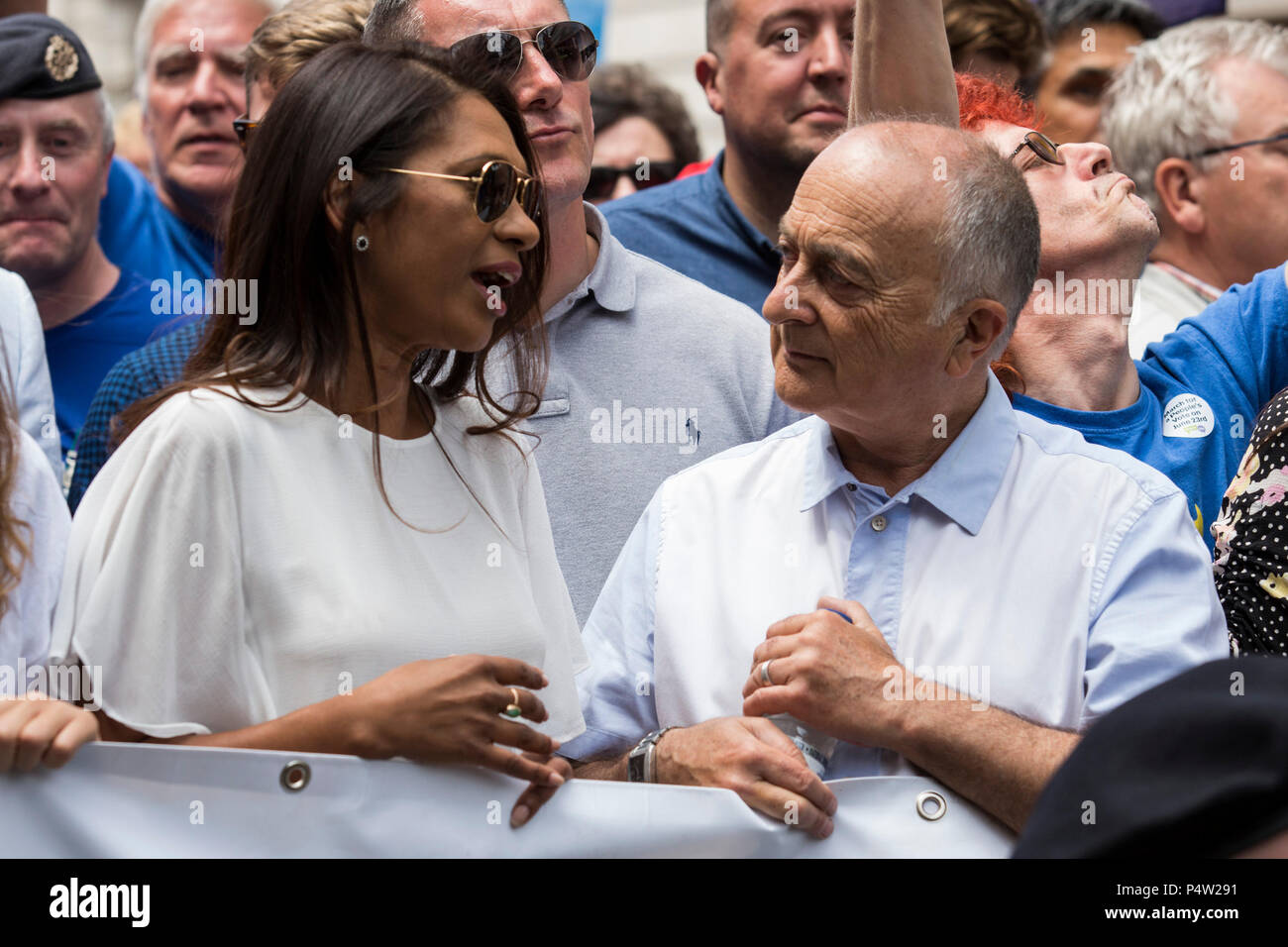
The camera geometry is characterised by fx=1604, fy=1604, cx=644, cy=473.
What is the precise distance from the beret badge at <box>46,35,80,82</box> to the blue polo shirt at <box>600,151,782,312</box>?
151 cm

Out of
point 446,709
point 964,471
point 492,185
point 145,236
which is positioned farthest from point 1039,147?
point 145,236

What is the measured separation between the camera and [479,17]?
352cm

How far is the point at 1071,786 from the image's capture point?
120 cm

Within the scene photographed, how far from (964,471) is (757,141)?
1.87 m

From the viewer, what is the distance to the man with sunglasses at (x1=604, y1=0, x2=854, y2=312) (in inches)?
170

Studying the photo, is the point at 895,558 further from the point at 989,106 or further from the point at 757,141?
the point at 757,141

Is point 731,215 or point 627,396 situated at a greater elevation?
point 731,215

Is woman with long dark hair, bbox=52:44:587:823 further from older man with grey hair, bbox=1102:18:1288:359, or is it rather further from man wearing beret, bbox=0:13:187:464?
older man with grey hair, bbox=1102:18:1288:359

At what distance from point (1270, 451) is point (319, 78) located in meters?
1.75

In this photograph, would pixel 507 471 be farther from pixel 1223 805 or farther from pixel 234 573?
pixel 1223 805

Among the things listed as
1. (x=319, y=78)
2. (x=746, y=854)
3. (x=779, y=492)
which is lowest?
(x=746, y=854)

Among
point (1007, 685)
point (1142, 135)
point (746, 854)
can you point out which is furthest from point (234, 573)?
point (1142, 135)
